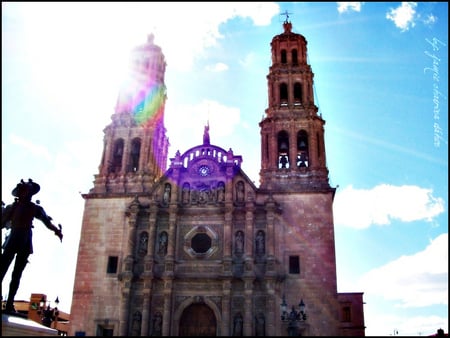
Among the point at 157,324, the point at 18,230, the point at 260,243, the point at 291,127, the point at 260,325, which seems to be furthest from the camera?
the point at 291,127

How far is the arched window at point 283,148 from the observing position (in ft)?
89.0

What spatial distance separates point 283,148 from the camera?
27.3 meters

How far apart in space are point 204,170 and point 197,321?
25.1 ft

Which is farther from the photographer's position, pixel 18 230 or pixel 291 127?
pixel 291 127

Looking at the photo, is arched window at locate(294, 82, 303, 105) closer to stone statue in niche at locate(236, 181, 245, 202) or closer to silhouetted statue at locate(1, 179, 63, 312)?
stone statue in niche at locate(236, 181, 245, 202)

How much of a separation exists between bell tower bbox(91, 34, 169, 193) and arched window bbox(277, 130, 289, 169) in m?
7.05

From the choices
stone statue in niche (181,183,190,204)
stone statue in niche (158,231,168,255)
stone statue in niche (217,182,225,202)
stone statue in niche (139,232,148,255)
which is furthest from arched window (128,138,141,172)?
stone statue in niche (217,182,225,202)

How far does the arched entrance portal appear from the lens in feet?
75.2

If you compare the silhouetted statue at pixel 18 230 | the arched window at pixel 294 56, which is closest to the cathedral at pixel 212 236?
the arched window at pixel 294 56

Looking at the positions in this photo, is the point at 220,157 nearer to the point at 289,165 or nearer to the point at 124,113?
the point at 289,165

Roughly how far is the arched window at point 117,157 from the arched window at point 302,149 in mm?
10069

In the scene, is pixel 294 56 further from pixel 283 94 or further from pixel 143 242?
pixel 143 242

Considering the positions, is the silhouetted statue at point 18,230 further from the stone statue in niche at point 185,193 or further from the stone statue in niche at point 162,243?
the stone statue in niche at point 185,193

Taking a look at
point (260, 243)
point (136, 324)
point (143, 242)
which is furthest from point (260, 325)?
point (143, 242)
